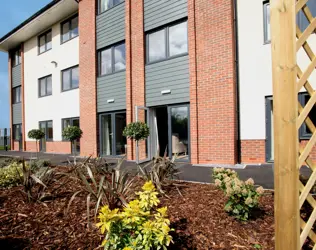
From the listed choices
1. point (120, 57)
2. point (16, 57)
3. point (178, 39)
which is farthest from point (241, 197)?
point (16, 57)

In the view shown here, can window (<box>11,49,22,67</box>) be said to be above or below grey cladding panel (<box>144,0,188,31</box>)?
above

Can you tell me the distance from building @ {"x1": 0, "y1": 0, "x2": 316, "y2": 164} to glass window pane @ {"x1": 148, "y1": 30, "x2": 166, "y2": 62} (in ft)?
0.14

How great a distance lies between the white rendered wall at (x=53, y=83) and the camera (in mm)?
13719

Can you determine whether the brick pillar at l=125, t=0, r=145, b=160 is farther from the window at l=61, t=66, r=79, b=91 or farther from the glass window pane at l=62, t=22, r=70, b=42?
the glass window pane at l=62, t=22, r=70, b=42

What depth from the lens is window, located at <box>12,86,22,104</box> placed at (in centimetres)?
1872

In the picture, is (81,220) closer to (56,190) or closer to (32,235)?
(32,235)

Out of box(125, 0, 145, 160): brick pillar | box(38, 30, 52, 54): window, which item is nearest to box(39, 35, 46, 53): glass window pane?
box(38, 30, 52, 54): window

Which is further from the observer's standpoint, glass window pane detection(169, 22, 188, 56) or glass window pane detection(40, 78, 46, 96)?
glass window pane detection(40, 78, 46, 96)

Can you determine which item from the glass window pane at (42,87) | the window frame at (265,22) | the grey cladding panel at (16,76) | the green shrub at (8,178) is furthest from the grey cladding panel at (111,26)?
the grey cladding panel at (16,76)

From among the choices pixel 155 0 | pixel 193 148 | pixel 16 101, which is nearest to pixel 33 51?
pixel 16 101

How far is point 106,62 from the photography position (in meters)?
11.9

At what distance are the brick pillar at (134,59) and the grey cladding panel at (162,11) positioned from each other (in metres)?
0.29

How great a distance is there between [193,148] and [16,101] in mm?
17375

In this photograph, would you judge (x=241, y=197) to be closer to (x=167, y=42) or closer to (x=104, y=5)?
(x=167, y=42)
